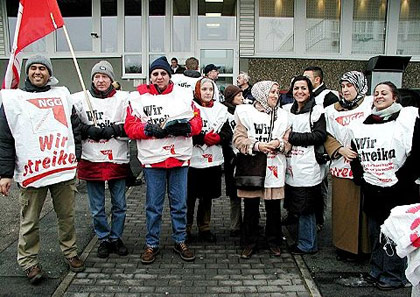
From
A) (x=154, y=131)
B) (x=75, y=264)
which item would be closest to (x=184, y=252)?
(x=75, y=264)

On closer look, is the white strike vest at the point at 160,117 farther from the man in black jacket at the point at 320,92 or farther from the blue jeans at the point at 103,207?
the man in black jacket at the point at 320,92

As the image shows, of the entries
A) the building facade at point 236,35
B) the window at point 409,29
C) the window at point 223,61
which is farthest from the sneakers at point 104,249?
the window at point 409,29

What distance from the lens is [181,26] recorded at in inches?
552

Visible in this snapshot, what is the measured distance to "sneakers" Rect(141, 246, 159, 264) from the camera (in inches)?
188

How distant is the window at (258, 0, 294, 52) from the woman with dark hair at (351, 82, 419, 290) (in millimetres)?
9866

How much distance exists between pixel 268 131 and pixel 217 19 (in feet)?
32.6

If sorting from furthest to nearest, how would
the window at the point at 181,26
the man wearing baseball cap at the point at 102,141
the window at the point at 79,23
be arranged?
the window at the point at 79,23, the window at the point at 181,26, the man wearing baseball cap at the point at 102,141

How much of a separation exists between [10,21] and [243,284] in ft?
44.0

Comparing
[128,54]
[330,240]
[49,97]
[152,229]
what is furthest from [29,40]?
[128,54]

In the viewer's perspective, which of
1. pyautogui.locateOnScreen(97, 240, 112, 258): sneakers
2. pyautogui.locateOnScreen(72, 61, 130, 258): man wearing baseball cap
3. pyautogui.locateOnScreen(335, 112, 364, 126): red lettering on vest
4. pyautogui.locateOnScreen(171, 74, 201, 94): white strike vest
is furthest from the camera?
pyautogui.locateOnScreen(171, 74, 201, 94): white strike vest

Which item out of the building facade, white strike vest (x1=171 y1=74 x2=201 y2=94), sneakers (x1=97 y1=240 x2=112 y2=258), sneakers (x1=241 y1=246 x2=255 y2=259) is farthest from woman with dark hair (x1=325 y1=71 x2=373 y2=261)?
the building facade

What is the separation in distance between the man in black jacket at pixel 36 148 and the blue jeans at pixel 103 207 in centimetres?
39

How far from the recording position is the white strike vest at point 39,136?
410 cm

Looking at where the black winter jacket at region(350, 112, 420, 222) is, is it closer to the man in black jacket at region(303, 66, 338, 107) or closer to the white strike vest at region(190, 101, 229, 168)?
the man in black jacket at region(303, 66, 338, 107)
